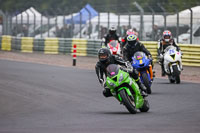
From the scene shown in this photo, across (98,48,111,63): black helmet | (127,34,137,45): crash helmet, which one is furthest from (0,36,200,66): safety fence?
(98,48,111,63): black helmet

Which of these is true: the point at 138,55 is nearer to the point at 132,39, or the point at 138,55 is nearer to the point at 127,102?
the point at 132,39

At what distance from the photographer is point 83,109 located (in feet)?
36.1

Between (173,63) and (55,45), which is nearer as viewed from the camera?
(173,63)

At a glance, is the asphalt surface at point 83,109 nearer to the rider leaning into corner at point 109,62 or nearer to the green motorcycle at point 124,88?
the green motorcycle at point 124,88

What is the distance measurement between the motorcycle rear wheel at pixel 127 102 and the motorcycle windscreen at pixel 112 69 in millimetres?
341

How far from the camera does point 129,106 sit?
9.95 m

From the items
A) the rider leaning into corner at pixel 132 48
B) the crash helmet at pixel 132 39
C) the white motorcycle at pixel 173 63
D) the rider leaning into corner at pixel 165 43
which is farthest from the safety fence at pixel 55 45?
the crash helmet at pixel 132 39

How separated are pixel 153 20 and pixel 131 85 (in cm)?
1686

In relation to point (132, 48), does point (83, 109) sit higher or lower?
lower

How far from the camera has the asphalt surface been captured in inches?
331

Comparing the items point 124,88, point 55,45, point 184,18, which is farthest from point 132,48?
point 55,45

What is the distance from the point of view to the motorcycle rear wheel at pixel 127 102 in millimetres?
9898

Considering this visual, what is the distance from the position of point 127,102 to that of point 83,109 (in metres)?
1.34

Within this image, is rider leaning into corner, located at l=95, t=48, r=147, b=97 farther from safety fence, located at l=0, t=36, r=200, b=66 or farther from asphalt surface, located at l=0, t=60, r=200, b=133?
safety fence, located at l=0, t=36, r=200, b=66
